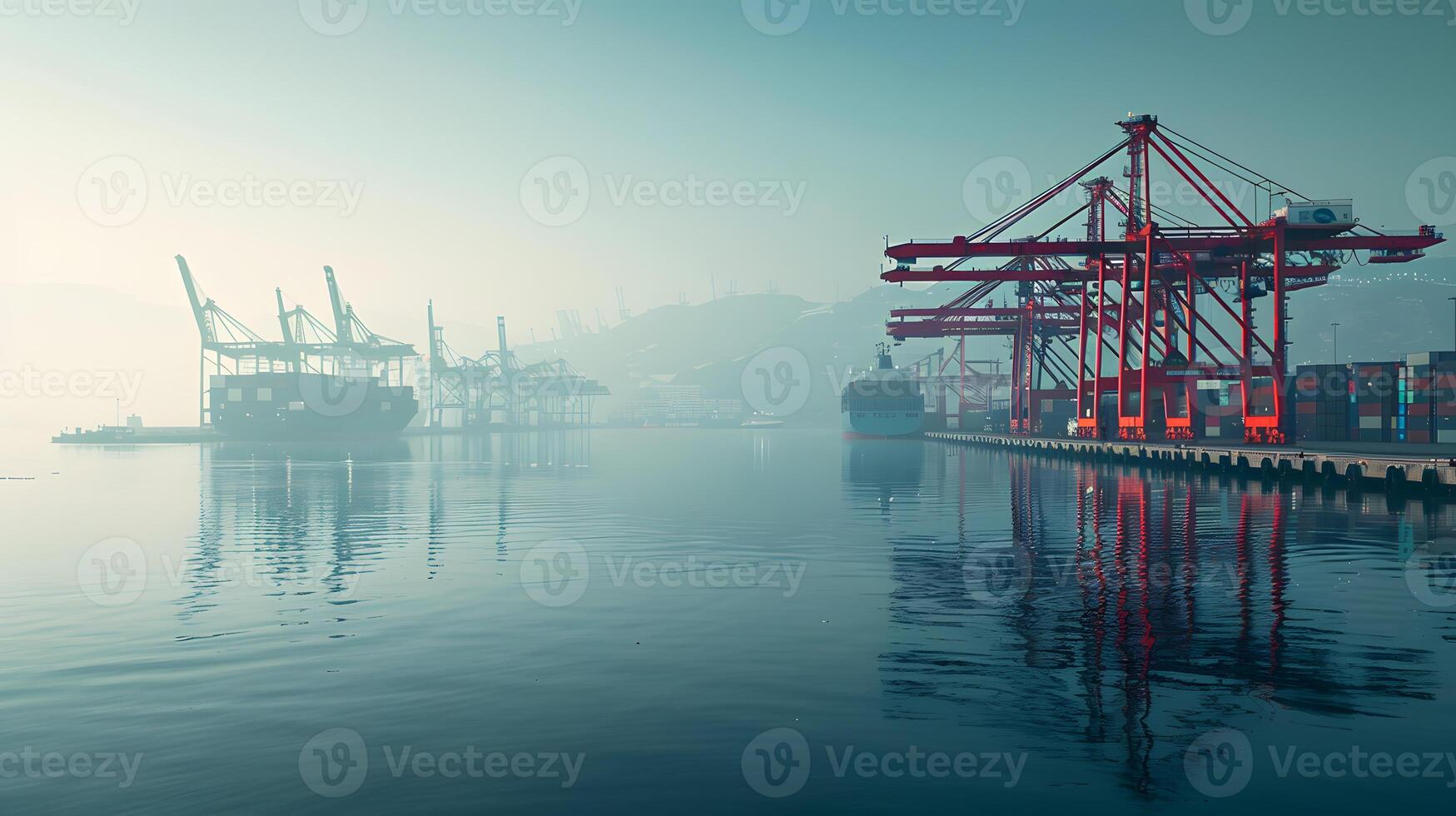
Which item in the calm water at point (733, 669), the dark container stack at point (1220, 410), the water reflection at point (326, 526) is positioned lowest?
the water reflection at point (326, 526)

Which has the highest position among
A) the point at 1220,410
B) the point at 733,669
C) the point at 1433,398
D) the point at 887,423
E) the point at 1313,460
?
the point at 1433,398

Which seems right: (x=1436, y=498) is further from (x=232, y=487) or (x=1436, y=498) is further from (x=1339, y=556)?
(x=232, y=487)

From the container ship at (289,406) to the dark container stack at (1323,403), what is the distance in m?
146

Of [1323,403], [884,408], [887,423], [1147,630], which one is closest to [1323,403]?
[1323,403]

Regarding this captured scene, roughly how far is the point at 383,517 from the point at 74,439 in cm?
16417

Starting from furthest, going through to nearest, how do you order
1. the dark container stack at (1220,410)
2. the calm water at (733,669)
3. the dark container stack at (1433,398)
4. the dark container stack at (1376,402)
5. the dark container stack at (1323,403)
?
the dark container stack at (1220,410) → the dark container stack at (1323,403) → the dark container stack at (1376,402) → the dark container stack at (1433,398) → the calm water at (733,669)

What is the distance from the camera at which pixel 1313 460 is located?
43219mm

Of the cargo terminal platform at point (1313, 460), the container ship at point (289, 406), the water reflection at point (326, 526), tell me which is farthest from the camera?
the container ship at point (289, 406)

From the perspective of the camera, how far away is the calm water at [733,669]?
8.47 meters

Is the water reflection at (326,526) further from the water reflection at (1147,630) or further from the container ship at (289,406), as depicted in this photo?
the container ship at (289,406)

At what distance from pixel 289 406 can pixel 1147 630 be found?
172208 mm

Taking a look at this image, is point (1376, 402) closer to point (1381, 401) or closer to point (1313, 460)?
point (1381, 401)

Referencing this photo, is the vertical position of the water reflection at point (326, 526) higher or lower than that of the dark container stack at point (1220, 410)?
lower

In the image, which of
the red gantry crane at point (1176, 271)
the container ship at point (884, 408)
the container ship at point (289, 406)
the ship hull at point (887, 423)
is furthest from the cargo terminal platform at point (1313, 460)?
the container ship at point (289, 406)
